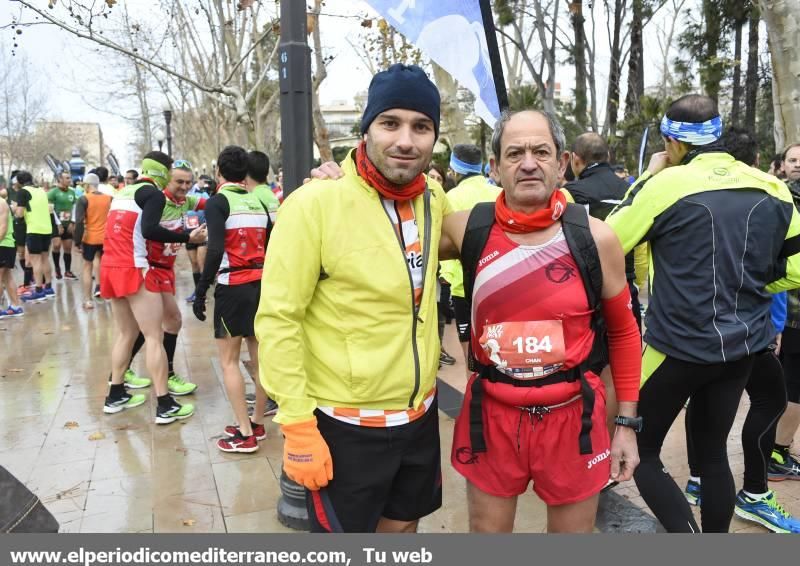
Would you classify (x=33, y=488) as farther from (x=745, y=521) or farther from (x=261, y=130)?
(x=261, y=130)

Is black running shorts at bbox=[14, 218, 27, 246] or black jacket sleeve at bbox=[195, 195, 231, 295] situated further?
black running shorts at bbox=[14, 218, 27, 246]

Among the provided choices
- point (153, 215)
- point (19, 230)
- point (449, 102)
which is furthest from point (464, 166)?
point (19, 230)

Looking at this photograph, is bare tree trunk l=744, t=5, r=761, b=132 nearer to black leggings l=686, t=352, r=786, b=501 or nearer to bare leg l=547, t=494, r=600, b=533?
black leggings l=686, t=352, r=786, b=501

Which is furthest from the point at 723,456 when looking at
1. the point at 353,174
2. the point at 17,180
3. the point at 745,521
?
the point at 17,180

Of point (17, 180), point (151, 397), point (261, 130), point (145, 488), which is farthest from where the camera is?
point (261, 130)

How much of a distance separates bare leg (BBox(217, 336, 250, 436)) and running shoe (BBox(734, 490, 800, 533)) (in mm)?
3091

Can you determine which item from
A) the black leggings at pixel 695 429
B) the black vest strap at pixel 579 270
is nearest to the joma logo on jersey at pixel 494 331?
the black vest strap at pixel 579 270

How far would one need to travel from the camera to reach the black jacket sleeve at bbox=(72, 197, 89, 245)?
10.3 metres

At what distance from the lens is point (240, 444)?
443 centimetres

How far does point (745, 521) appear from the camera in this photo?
3346 millimetres

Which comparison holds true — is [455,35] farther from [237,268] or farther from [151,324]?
[151,324]

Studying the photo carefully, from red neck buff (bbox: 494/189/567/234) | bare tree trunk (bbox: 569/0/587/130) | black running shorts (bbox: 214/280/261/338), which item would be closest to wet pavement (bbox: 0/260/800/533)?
black running shorts (bbox: 214/280/261/338)

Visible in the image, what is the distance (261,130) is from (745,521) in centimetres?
1389

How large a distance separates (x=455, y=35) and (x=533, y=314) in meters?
1.70
